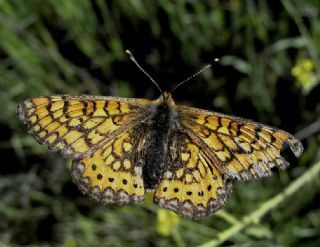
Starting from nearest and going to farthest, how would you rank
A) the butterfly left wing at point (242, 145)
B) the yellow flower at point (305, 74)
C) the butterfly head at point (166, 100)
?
the butterfly left wing at point (242, 145)
the butterfly head at point (166, 100)
the yellow flower at point (305, 74)

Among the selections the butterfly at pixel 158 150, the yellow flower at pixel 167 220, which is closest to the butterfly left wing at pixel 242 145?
the butterfly at pixel 158 150

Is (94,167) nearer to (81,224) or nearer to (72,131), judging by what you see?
(72,131)

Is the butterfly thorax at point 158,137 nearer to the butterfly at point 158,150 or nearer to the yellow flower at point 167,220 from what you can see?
the butterfly at point 158,150

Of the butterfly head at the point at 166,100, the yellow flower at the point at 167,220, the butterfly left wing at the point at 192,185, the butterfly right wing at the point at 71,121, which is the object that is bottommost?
the yellow flower at the point at 167,220

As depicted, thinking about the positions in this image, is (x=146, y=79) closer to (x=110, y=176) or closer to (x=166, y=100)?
(x=166, y=100)

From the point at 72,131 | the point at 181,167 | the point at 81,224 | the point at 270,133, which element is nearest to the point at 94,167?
the point at 72,131

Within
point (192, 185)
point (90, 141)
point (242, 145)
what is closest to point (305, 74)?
point (242, 145)

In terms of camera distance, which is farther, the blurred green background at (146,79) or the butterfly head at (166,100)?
the blurred green background at (146,79)
